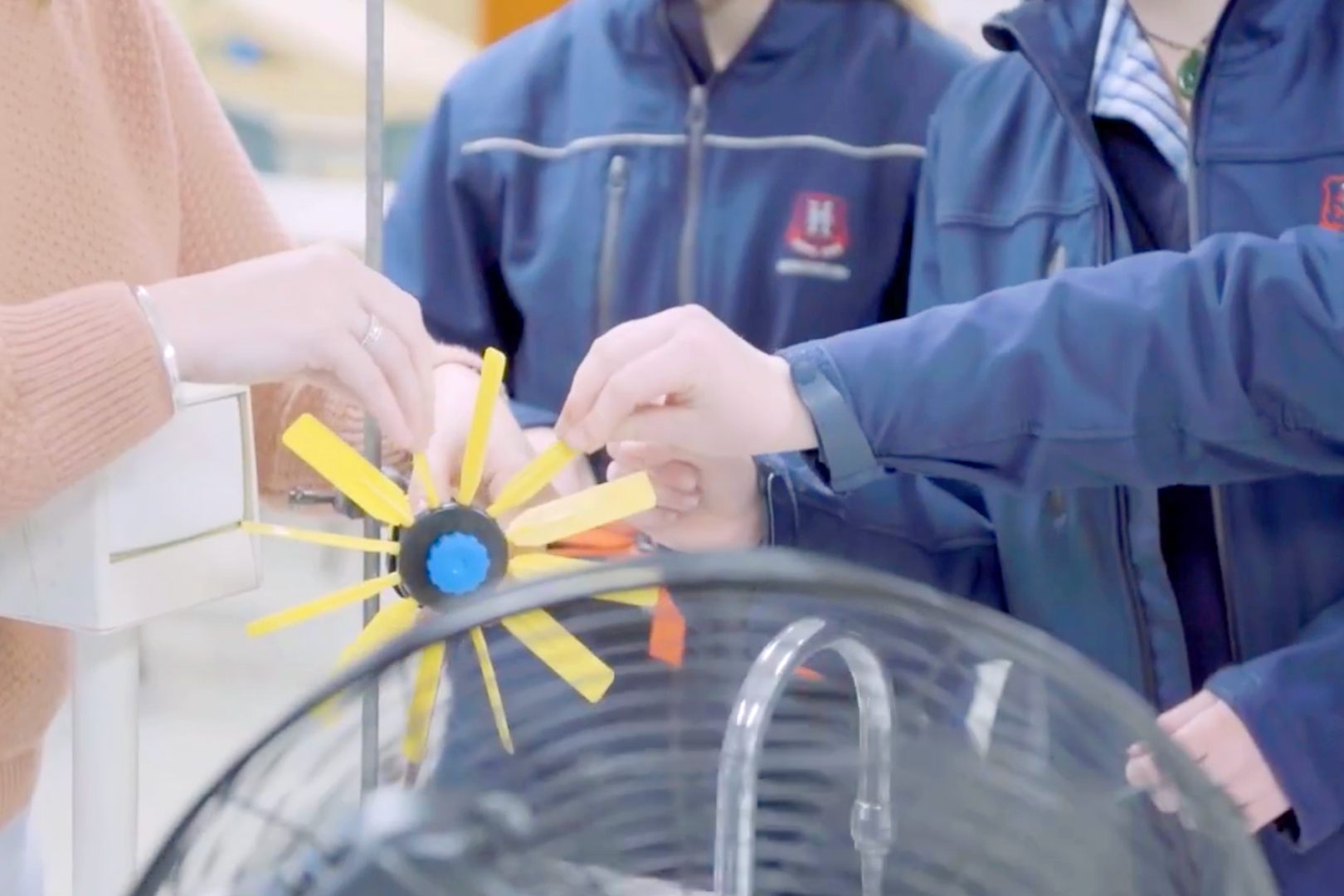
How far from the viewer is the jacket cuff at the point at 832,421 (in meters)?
0.61

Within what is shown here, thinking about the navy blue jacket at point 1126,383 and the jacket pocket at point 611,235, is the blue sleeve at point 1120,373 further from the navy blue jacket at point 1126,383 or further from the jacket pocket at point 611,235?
the jacket pocket at point 611,235

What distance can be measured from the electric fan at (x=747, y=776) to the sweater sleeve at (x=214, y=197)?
0.26 m

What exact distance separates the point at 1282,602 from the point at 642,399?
35 cm

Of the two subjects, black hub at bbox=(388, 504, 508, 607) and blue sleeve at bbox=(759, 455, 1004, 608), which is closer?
black hub at bbox=(388, 504, 508, 607)

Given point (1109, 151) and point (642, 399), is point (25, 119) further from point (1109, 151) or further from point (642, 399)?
point (1109, 151)

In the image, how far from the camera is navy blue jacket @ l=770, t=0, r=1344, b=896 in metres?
0.62

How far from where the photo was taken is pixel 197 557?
53cm

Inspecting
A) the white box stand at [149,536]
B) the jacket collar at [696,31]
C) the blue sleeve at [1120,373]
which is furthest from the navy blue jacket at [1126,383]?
the white box stand at [149,536]

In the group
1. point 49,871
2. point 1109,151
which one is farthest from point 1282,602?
point 49,871

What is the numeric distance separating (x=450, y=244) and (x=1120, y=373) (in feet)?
1.43

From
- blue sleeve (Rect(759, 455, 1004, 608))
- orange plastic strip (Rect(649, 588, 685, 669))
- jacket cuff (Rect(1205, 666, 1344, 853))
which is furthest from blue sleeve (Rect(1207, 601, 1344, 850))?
orange plastic strip (Rect(649, 588, 685, 669))

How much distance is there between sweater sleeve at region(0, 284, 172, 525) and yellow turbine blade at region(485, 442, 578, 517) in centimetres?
13

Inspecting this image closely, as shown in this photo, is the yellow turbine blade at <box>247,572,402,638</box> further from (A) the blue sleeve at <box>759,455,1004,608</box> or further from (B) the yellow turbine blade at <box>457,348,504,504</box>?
(A) the blue sleeve at <box>759,455,1004,608</box>

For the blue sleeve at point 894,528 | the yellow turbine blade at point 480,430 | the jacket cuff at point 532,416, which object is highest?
the yellow turbine blade at point 480,430
